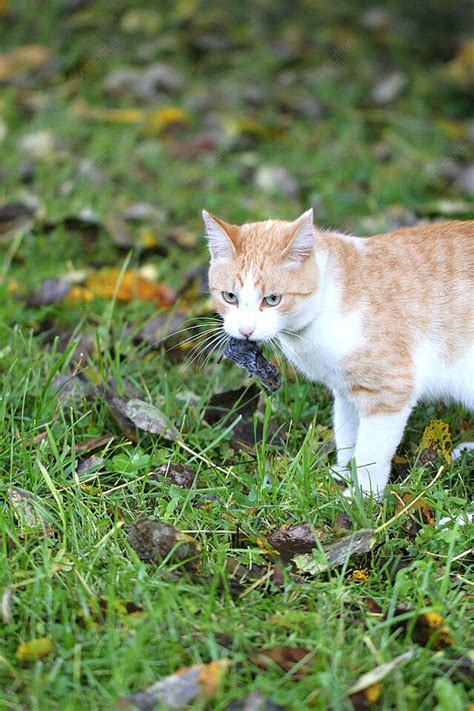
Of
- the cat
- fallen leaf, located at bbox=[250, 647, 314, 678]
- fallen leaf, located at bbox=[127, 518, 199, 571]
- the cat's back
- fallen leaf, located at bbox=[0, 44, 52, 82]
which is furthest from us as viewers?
fallen leaf, located at bbox=[0, 44, 52, 82]

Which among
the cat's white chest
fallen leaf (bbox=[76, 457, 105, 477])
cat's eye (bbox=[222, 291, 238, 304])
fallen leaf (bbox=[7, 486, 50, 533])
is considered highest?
cat's eye (bbox=[222, 291, 238, 304])

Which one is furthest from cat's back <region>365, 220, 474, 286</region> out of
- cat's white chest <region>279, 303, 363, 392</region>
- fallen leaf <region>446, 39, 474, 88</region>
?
fallen leaf <region>446, 39, 474, 88</region>

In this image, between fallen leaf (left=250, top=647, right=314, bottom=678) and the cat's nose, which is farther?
the cat's nose

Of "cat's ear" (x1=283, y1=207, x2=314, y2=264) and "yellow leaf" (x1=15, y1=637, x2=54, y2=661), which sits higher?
"cat's ear" (x1=283, y1=207, x2=314, y2=264)

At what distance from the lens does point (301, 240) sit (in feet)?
10.4

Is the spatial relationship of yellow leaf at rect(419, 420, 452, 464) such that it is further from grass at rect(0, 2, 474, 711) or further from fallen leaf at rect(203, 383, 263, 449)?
fallen leaf at rect(203, 383, 263, 449)

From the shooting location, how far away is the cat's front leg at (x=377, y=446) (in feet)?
10.6

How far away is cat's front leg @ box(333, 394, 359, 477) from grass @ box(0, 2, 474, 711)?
0.07 meters

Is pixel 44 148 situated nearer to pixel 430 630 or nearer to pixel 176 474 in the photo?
pixel 176 474

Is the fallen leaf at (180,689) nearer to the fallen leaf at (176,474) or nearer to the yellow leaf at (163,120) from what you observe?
the fallen leaf at (176,474)

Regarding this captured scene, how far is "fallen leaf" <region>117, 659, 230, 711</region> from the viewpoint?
2.12 m

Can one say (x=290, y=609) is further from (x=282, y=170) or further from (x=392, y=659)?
(x=282, y=170)

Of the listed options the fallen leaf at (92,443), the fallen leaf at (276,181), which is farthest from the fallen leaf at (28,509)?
the fallen leaf at (276,181)

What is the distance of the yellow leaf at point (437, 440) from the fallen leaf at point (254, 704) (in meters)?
1.39
